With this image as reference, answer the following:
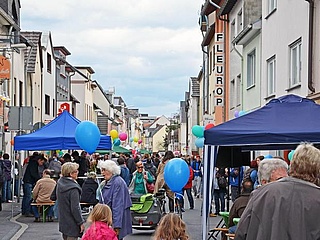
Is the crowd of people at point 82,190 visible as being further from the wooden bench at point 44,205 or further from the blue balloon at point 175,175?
the blue balloon at point 175,175

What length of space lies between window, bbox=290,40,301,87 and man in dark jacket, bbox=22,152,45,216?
7.58 metres

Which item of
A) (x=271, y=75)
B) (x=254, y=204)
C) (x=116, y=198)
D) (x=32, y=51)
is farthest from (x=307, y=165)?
(x=32, y=51)

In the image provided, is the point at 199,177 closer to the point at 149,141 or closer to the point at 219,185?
the point at 219,185

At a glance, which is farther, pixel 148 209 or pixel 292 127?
pixel 148 209

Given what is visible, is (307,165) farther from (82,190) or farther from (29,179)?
(29,179)

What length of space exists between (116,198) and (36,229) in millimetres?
7067

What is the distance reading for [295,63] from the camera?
64.1 ft

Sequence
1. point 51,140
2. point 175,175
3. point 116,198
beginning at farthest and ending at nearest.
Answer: point 51,140
point 175,175
point 116,198

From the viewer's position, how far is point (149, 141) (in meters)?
185

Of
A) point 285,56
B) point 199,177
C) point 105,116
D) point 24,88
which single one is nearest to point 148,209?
point 285,56

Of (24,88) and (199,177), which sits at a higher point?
(24,88)

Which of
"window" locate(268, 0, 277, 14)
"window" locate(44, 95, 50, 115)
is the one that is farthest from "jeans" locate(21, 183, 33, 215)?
"window" locate(44, 95, 50, 115)

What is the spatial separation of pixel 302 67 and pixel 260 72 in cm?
721

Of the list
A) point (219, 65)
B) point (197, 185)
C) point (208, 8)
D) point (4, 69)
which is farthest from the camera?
point (208, 8)
